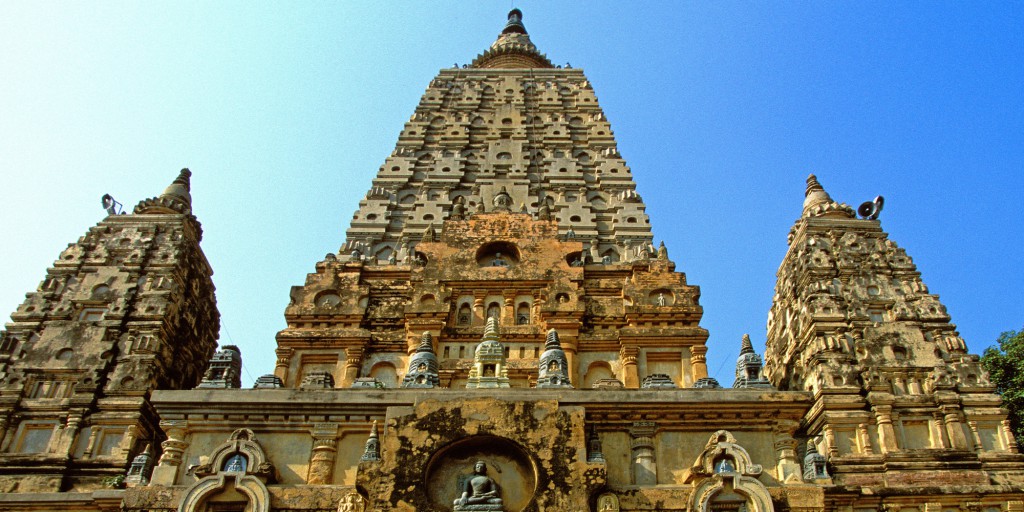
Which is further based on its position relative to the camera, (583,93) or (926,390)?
(583,93)

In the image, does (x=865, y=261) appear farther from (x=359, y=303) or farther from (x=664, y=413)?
(x=359, y=303)

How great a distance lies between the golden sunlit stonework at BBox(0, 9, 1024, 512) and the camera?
18.8 metres

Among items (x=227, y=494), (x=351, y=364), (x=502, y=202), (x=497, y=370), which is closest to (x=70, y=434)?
(x=351, y=364)

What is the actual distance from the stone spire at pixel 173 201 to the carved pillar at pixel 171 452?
47.1ft

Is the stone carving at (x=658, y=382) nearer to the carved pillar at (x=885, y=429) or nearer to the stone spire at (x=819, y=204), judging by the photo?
the carved pillar at (x=885, y=429)

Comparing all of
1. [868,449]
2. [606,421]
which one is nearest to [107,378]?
[606,421]

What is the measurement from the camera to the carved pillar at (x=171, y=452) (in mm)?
19258

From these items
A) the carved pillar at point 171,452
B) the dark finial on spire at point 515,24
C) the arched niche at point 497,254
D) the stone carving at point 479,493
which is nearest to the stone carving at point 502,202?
the arched niche at point 497,254

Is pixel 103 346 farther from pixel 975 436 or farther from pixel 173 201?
pixel 975 436

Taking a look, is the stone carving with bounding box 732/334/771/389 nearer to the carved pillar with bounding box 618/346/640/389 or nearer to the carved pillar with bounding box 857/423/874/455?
the carved pillar with bounding box 618/346/640/389

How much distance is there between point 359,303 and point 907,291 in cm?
1686

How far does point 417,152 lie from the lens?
35.3 meters

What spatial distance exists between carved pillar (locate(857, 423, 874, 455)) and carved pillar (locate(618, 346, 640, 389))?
6336 millimetres

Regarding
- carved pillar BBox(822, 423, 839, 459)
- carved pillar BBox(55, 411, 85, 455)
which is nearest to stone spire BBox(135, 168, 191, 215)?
carved pillar BBox(55, 411, 85, 455)
